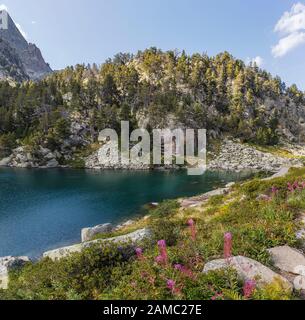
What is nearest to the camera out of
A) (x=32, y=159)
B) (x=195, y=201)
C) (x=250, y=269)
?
(x=250, y=269)

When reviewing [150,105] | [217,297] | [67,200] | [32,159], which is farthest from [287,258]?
[150,105]

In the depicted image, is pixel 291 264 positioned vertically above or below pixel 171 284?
below

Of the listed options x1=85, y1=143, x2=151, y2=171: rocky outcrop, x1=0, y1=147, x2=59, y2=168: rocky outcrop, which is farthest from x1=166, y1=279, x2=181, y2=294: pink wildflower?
x1=0, y1=147, x2=59, y2=168: rocky outcrop

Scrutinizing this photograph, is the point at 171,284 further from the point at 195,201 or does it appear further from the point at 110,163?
the point at 110,163

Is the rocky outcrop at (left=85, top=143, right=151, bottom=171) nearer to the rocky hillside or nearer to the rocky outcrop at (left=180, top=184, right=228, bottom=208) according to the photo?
the rocky hillside

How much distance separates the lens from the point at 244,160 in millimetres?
96125

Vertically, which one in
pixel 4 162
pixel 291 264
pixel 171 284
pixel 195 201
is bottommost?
pixel 195 201

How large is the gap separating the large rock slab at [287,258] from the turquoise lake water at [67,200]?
23483mm

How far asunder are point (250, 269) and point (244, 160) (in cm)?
9165

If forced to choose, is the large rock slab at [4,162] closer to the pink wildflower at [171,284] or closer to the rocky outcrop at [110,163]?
the rocky outcrop at [110,163]

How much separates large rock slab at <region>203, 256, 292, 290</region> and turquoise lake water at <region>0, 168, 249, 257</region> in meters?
22.9

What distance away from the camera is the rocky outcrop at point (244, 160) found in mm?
88300

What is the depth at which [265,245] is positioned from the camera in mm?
11516

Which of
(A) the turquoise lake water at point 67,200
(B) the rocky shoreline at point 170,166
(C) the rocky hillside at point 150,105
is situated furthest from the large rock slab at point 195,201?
(C) the rocky hillside at point 150,105
